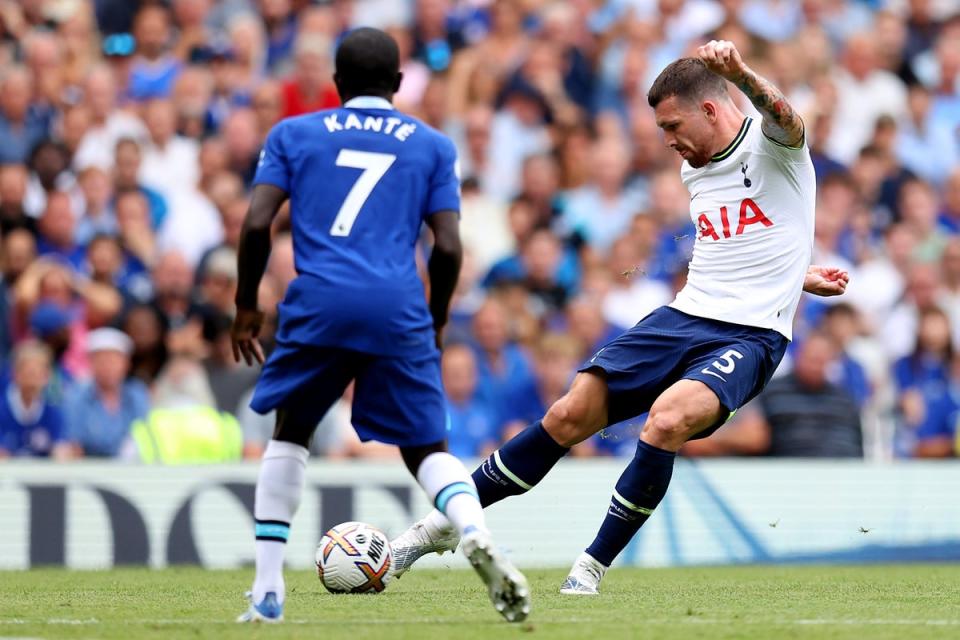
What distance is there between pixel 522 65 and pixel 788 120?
864 cm

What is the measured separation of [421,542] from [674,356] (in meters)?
1.51

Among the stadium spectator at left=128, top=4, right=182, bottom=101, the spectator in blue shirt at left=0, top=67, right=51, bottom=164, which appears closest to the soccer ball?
the spectator in blue shirt at left=0, top=67, right=51, bottom=164

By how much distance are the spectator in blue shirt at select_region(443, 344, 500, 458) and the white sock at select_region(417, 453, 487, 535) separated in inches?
247

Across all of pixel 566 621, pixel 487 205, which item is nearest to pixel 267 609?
pixel 566 621

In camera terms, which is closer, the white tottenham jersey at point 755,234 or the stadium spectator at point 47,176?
the white tottenham jersey at point 755,234

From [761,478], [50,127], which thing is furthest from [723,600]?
[50,127]

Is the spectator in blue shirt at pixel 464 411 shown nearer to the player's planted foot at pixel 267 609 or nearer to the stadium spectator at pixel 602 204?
the stadium spectator at pixel 602 204

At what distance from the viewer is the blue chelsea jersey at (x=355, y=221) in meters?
6.04

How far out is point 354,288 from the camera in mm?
6031

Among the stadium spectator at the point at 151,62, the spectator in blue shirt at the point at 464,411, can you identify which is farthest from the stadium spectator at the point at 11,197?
the spectator in blue shirt at the point at 464,411

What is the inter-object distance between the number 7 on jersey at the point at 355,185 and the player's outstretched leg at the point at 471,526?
0.90 meters

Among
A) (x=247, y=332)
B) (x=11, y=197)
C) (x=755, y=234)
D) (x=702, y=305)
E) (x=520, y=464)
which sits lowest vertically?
(x=11, y=197)

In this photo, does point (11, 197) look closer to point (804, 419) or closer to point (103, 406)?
point (103, 406)

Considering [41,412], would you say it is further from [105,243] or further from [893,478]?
[893,478]
